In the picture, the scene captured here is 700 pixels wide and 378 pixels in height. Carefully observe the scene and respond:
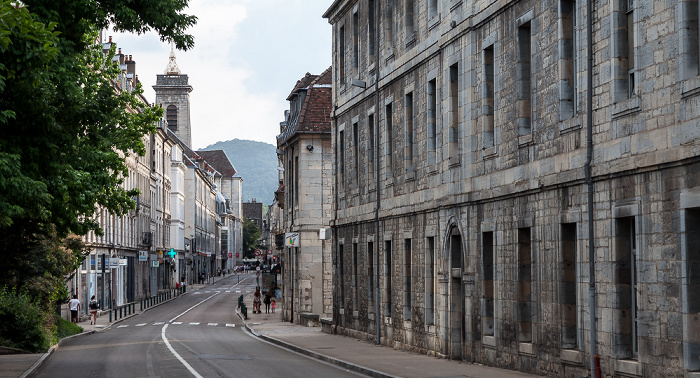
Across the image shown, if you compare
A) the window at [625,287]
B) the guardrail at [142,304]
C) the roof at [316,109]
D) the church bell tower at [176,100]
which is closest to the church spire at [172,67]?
the church bell tower at [176,100]

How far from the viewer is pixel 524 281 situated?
21.4m

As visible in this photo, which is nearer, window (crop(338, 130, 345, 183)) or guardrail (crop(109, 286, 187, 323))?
window (crop(338, 130, 345, 183))

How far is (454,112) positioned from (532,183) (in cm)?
625

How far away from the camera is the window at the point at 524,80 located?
21.5 metres

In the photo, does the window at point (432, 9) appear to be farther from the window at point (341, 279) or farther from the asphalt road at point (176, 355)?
the window at point (341, 279)

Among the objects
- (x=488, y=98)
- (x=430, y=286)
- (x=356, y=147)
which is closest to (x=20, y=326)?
(x=430, y=286)

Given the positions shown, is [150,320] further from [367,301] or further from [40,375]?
[40,375]

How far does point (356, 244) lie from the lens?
36906 mm

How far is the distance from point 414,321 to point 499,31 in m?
9.64

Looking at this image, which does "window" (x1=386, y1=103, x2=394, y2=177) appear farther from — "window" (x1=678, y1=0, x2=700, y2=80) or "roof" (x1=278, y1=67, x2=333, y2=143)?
"window" (x1=678, y1=0, x2=700, y2=80)

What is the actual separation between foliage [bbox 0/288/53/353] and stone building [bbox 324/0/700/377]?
1015 centimetres

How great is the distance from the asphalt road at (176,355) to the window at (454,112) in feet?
20.3

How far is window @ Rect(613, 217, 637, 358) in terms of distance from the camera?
55.6 ft

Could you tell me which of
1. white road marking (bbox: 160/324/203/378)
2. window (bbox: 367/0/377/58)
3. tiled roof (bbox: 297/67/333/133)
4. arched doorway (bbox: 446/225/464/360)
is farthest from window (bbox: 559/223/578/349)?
tiled roof (bbox: 297/67/333/133)
